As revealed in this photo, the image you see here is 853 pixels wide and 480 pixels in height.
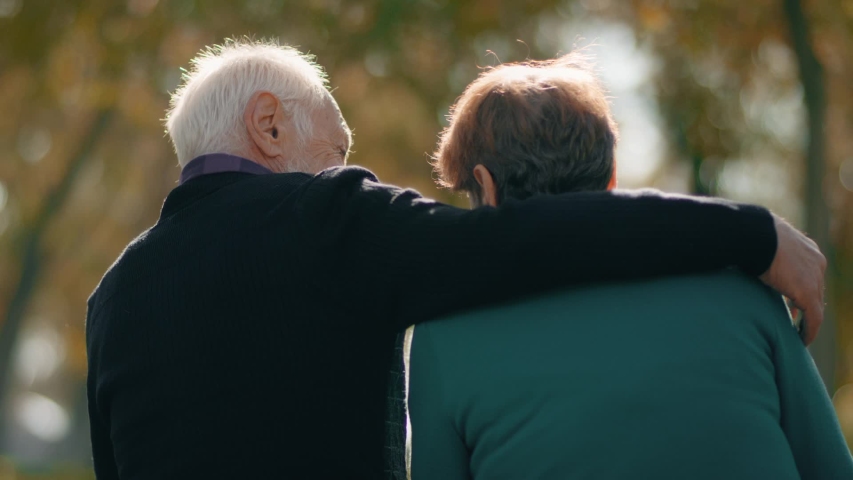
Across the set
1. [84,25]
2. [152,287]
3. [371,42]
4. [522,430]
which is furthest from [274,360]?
[84,25]

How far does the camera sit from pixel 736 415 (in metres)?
1.83

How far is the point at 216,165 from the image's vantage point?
7.50ft

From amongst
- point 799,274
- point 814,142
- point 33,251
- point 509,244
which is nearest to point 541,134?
point 509,244

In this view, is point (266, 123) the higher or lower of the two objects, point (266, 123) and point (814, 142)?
the higher

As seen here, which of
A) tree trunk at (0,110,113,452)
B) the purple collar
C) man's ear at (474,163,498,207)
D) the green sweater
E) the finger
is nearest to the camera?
the green sweater

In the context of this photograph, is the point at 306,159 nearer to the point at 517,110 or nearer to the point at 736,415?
the point at 517,110

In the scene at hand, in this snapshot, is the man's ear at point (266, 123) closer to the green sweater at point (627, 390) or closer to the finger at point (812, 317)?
the green sweater at point (627, 390)

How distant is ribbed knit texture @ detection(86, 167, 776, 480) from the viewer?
1.89 metres

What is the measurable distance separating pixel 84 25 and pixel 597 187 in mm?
7481

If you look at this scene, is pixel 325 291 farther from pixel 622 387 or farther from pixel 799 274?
pixel 799 274

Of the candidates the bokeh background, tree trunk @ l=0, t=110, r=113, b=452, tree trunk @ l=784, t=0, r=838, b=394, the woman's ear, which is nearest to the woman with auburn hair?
the woman's ear

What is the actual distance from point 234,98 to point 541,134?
2.58ft

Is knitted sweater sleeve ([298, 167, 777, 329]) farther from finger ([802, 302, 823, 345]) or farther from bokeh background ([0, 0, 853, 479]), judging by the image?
bokeh background ([0, 0, 853, 479])

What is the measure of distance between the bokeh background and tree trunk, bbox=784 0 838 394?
0.01 m
